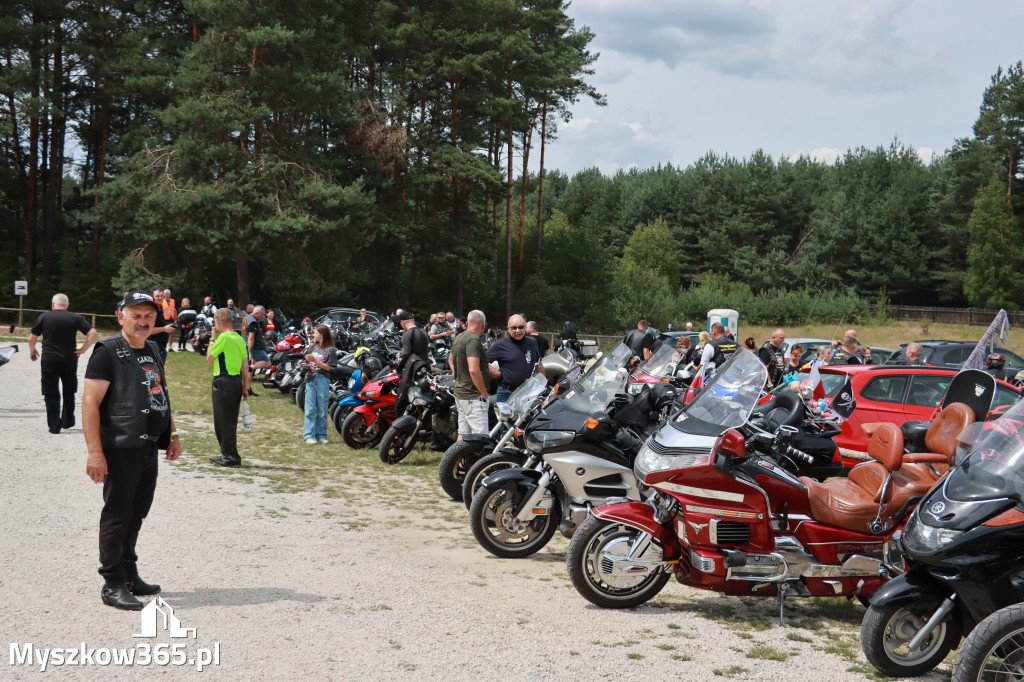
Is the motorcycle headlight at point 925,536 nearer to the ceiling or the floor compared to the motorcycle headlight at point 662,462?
nearer to the floor

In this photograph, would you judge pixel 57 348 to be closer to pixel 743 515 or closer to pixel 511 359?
pixel 511 359

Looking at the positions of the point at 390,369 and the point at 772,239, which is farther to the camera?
the point at 772,239

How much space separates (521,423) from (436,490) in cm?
247

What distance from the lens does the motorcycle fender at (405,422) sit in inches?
428

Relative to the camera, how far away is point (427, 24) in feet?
142

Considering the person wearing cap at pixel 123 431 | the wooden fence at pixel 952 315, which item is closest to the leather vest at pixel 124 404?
the person wearing cap at pixel 123 431

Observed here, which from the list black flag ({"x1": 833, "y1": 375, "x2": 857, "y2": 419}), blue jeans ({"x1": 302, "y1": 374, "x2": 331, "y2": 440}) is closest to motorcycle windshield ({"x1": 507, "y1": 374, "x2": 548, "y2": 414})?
black flag ({"x1": 833, "y1": 375, "x2": 857, "y2": 419})

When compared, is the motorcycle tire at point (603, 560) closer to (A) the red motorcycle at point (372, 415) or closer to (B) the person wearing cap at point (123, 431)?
(B) the person wearing cap at point (123, 431)

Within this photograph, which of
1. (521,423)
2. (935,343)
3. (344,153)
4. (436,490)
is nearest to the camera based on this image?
(521,423)

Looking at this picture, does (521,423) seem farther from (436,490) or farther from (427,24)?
(427,24)

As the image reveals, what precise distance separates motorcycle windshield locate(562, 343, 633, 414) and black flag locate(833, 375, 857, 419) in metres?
4.33

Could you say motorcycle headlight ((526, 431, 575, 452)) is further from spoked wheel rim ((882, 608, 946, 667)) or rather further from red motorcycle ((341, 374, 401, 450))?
red motorcycle ((341, 374, 401, 450))

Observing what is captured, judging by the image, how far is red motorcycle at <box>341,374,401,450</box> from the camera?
462 inches

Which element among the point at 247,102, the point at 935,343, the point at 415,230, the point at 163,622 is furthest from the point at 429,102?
the point at 163,622
